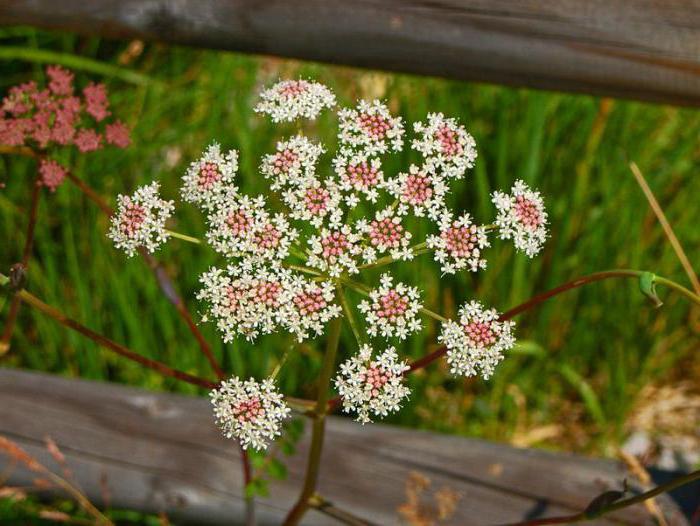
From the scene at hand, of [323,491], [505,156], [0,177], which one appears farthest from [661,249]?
[0,177]

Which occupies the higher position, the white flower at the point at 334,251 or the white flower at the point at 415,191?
the white flower at the point at 415,191

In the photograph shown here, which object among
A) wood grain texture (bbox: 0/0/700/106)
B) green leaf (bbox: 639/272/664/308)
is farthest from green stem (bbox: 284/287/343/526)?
wood grain texture (bbox: 0/0/700/106)

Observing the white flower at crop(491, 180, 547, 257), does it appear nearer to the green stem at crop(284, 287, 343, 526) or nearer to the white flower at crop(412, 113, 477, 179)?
the white flower at crop(412, 113, 477, 179)

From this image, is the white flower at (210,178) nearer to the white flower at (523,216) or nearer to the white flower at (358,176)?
the white flower at (358,176)

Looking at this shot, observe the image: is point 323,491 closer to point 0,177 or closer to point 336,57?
point 336,57

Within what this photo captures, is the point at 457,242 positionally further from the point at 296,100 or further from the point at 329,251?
the point at 296,100

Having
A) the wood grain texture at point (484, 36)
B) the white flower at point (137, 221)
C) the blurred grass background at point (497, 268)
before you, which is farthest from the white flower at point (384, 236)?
the blurred grass background at point (497, 268)
